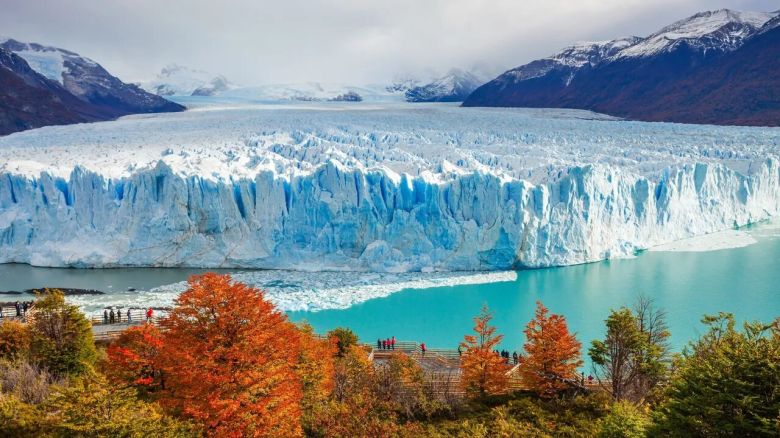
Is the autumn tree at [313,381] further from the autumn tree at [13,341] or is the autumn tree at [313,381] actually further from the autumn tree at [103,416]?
the autumn tree at [13,341]

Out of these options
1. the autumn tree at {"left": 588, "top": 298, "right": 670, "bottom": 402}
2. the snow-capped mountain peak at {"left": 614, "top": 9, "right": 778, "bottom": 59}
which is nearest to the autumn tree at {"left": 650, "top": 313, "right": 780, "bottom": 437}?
the autumn tree at {"left": 588, "top": 298, "right": 670, "bottom": 402}

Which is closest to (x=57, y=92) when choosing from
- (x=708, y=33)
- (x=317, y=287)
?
(x=317, y=287)

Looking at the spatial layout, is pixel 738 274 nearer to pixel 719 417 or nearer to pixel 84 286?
pixel 719 417

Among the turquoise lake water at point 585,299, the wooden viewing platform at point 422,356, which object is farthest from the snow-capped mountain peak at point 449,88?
the wooden viewing platform at point 422,356

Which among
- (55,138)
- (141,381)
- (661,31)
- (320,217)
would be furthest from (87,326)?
(661,31)

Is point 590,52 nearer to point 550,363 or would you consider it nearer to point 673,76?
point 673,76

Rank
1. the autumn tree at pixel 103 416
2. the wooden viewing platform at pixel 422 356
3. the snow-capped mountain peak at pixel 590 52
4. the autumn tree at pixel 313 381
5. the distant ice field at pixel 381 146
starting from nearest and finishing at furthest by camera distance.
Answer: the autumn tree at pixel 103 416
the autumn tree at pixel 313 381
the wooden viewing platform at pixel 422 356
the distant ice field at pixel 381 146
the snow-capped mountain peak at pixel 590 52
